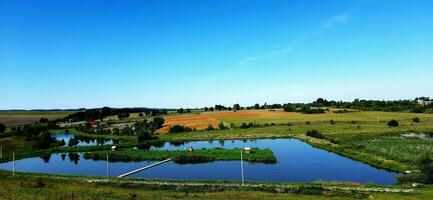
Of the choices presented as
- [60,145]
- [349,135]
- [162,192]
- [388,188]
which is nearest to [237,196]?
[162,192]

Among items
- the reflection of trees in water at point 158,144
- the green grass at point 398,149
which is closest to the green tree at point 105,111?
the reflection of trees in water at point 158,144

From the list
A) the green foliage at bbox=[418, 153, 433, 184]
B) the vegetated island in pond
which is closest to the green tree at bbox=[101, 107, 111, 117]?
the vegetated island in pond

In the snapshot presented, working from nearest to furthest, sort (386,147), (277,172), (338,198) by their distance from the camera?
(338,198) < (277,172) < (386,147)

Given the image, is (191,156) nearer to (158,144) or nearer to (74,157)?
(74,157)

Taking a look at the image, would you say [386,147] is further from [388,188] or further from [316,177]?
[388,188]

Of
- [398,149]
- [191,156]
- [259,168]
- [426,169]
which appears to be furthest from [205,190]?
[398,149]

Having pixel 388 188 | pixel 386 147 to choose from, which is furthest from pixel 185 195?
pixel 386 147

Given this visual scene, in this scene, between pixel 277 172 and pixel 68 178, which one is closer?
pixel 68 178

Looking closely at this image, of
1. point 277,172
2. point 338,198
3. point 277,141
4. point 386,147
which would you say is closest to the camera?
point 338,198
